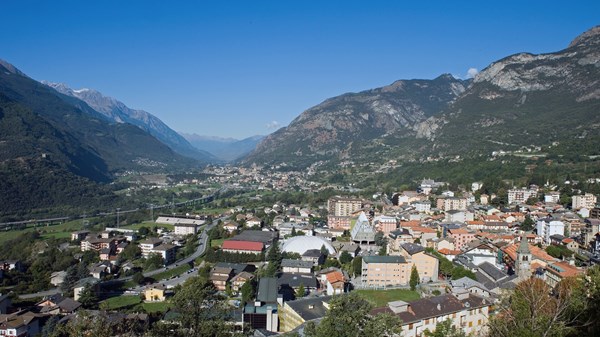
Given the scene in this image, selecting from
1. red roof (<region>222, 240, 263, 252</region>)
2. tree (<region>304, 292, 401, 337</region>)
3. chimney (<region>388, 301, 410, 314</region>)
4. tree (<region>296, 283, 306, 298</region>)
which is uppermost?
tree (<region>304, 292, 401, 337</region>)

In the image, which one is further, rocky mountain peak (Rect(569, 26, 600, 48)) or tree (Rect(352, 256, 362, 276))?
rocky mountain peak (Rect(569, 26, 600, 48))

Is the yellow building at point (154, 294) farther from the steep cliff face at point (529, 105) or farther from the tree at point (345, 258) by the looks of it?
the steep cliff face at point (529, 105)

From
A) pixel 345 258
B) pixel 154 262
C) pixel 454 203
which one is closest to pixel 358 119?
pixel 454 203

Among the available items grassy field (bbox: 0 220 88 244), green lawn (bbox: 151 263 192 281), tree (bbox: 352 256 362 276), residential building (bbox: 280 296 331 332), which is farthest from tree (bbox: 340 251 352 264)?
grassy field (bbox: 0 220 88 244)

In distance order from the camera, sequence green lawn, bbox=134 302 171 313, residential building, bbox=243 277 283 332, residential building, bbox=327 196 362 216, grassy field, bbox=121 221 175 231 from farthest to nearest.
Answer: grassy field, bbox=121 221 175 231 → residential building, bbox=327 196 362 216 → green lawn, bbox=134 302 171 313 → residential building, bbox=243 277 283 332

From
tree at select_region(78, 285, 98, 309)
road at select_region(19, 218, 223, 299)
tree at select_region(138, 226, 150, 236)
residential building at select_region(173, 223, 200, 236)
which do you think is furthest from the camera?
residential building at select_region(173, 223, 200, 236)

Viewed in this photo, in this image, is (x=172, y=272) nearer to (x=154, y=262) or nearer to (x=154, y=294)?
(x=154, y=262)

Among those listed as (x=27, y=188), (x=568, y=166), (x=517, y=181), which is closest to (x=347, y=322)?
(x=517, y=181)

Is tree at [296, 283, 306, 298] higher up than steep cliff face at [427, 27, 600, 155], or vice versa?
steep cliff face at [427, 27, 600, 155]

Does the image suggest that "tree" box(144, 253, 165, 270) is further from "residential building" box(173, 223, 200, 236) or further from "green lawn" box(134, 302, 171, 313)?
"residential building" box(173, 223, 200, 236)
